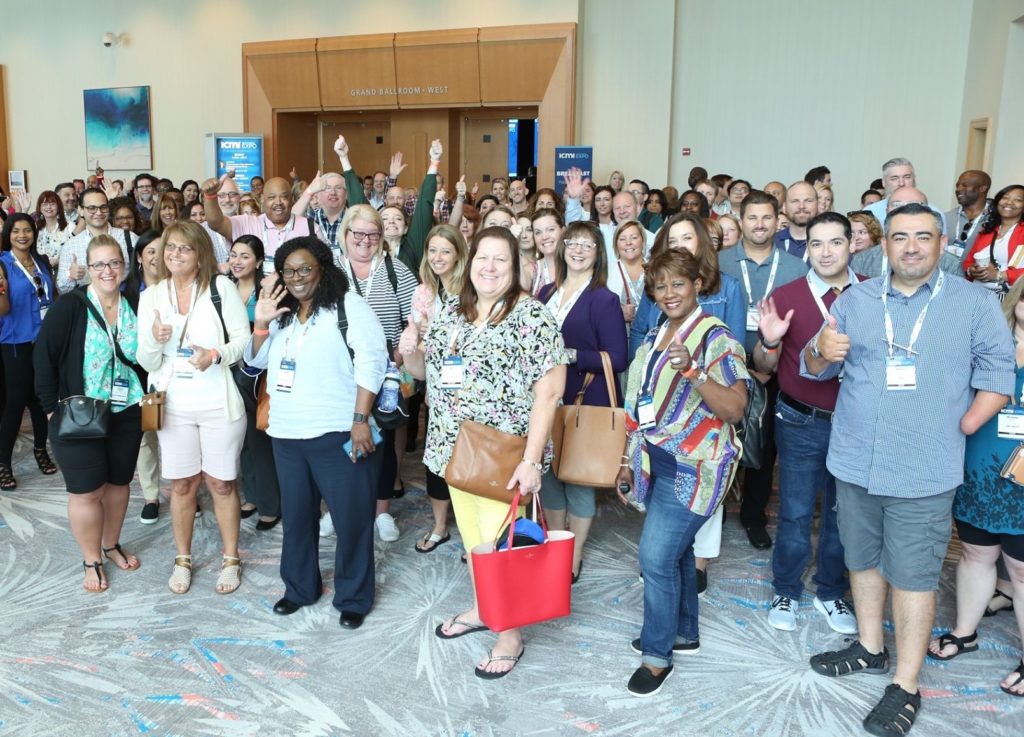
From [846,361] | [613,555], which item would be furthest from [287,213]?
[846,361]

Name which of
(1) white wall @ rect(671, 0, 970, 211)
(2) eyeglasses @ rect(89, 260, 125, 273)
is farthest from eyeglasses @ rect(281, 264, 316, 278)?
(1) white wall @ rect(671, 0, 970, 211)

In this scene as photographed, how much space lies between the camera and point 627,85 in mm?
11219

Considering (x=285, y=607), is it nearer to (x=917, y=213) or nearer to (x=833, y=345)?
(x=833, y=345)

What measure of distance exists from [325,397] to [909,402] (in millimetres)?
2063

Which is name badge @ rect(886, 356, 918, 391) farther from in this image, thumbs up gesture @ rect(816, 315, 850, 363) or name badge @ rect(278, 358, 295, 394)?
name badge @ rect(278, 358, 295, 394)

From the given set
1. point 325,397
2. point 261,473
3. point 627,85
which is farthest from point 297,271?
point 627,85

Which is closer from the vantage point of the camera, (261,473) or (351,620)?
(351,620)

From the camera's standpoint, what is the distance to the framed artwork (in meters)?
13.8

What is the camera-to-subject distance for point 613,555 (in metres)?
3.87

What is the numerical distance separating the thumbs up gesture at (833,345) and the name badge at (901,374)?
0.47 ft

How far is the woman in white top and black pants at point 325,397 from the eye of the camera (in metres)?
2.99

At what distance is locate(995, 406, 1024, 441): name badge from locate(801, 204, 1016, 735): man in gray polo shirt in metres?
0.20

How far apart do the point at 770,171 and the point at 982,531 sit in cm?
918

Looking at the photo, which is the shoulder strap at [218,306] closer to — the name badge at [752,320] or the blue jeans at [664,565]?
the blue jeans at [664,565]
